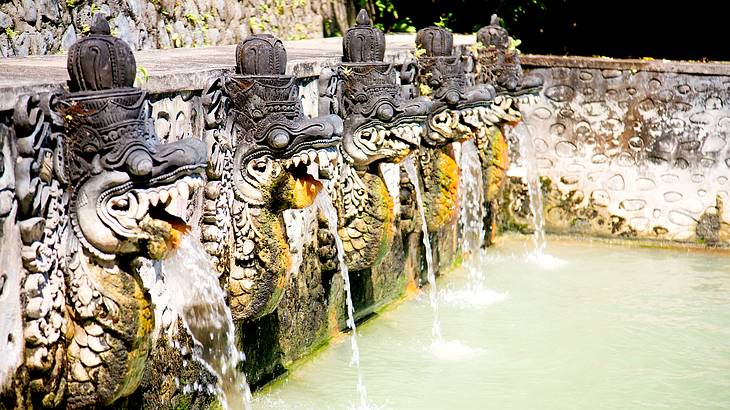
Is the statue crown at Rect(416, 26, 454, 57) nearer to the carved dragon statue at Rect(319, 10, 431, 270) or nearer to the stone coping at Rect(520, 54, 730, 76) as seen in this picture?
the carved dragon statue at Rect(319, 10, 431, 270)

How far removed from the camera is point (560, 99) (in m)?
9.99

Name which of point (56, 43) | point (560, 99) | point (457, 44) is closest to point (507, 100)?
point (457, 44)

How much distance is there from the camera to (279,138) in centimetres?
480

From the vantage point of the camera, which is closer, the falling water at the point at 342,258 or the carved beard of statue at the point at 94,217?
the carved beard of statue at the point at 94,217

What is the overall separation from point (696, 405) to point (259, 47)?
118 inches

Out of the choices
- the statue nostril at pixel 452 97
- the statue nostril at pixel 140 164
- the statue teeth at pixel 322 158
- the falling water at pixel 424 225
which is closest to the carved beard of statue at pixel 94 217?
the statue nostril at pixel 140 164

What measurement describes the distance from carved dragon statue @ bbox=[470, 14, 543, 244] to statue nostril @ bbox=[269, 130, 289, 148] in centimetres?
384

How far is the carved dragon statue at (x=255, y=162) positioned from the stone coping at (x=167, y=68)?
6.9 inches

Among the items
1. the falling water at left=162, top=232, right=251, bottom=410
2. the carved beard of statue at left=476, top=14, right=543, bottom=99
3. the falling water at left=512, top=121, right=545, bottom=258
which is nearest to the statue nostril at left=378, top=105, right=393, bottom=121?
the falling water at left=162, top=232, right=251, bottom=410

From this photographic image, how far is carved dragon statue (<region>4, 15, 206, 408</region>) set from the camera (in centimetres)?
351

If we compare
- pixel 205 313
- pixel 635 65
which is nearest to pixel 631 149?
pixel 635 65

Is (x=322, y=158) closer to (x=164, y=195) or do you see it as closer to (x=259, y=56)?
(x=259, y=56)

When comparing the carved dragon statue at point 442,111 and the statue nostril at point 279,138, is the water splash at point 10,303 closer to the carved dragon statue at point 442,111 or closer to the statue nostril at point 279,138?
the statue nostril at point 279,138

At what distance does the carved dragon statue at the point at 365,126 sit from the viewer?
19.7ft
